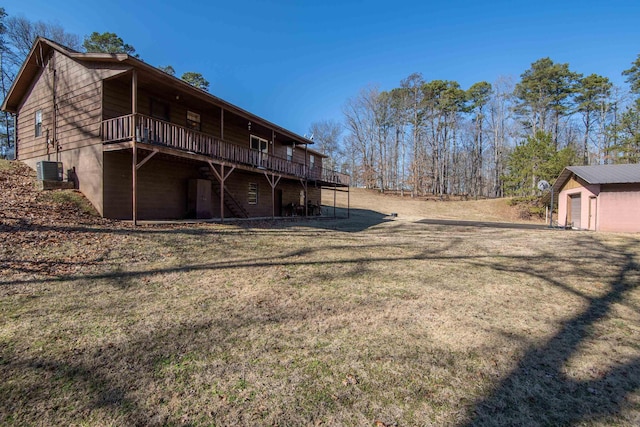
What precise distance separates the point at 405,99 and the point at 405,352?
44.0 metres

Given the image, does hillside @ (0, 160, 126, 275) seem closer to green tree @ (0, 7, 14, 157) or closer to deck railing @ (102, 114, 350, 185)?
deck railing @ (102, 114, 350, 185)

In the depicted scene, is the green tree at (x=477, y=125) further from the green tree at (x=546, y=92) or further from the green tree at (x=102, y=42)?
the green tree at (x=102, y=42)

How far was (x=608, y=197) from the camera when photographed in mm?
16203

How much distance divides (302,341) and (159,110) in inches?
497

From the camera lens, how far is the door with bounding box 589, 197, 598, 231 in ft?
54.7

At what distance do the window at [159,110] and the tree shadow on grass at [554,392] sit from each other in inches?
545

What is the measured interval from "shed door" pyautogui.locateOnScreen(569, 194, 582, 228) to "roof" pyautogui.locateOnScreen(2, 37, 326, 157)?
1879 centimetres

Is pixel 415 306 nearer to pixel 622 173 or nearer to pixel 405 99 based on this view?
pixel 622 173

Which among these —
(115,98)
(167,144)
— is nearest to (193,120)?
(115,98)

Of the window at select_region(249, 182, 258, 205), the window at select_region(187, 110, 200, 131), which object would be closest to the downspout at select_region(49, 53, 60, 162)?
the window at select_region(187, 110, 200, 131)

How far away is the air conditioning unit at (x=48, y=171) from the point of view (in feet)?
35.4

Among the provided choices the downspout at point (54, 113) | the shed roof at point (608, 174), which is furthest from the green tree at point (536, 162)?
the downspout at point (54, 113)

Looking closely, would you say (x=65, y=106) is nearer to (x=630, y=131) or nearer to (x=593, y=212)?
(x=593, y=212)

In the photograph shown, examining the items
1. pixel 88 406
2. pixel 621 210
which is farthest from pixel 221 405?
pixel 621 210
